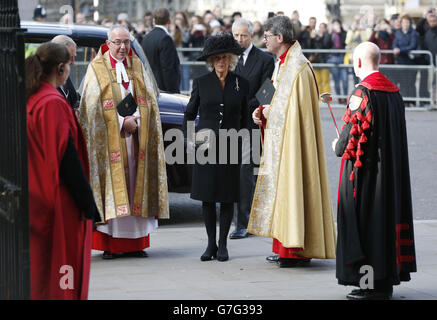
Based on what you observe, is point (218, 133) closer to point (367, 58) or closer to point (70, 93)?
point (70, 93)

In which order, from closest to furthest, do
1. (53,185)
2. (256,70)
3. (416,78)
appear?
(53,185) → (256,70) → (416,78)

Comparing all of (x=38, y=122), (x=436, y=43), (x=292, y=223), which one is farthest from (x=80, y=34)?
(x=436, y=43)

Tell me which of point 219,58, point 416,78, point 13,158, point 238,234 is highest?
point 219,58

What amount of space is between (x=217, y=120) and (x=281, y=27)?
3.02 feet

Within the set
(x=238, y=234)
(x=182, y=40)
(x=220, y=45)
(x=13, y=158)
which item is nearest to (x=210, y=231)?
(x=238, y=234)

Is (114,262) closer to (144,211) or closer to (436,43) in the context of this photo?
(144,211)

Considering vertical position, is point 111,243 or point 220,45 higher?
point 220,45

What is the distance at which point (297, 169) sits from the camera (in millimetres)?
7703

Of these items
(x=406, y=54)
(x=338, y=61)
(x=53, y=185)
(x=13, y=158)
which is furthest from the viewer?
(x=338, y=61)

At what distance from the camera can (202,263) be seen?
801 centimetres

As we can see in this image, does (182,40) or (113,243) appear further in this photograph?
(182,40)

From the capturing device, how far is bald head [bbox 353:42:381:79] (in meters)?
6.48

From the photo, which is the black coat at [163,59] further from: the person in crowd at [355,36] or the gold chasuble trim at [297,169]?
the person in crowd at [355,36]

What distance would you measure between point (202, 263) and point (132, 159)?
3.51 feet
